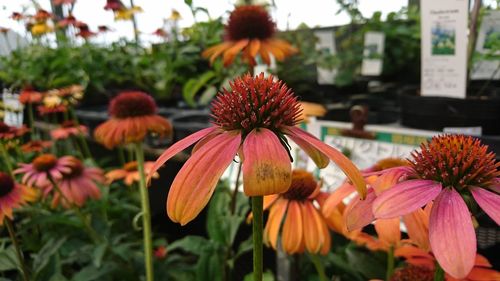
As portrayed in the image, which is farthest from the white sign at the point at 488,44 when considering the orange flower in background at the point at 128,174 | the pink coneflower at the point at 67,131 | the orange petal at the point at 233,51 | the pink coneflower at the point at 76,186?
the pink coneflower at the point at 67,131

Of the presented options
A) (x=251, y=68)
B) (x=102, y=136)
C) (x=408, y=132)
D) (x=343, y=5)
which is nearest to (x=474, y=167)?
(x=408, y=132)

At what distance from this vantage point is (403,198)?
23 cm

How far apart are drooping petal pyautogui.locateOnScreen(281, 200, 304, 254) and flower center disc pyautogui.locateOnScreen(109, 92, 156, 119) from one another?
1.14 feet

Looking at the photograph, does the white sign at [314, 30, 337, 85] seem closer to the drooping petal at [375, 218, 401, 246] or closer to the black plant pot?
the black plant pot

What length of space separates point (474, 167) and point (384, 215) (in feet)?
0.26

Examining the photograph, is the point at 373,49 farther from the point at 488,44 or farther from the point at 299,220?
the point at 299,220

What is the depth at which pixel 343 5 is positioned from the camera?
1186 millimetres

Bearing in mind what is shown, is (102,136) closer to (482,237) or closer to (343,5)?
(482,237)

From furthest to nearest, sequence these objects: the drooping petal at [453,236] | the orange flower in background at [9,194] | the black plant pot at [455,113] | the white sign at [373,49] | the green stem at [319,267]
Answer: the white sign at [373,49], the black plant pot at [455,113], the orange flower in background at [9,194], the green stem at [319,267], the drooping petal at [453,236]

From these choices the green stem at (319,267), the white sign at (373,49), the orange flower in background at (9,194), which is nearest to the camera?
the green stem at (319,267)

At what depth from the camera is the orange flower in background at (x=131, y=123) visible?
0.66 meters

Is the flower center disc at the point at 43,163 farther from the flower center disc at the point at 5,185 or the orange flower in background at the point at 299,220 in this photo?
the orange flower in background at the point at 299,220

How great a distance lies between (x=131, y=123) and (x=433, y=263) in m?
0.47

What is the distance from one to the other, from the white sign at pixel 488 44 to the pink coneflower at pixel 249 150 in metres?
0.55
